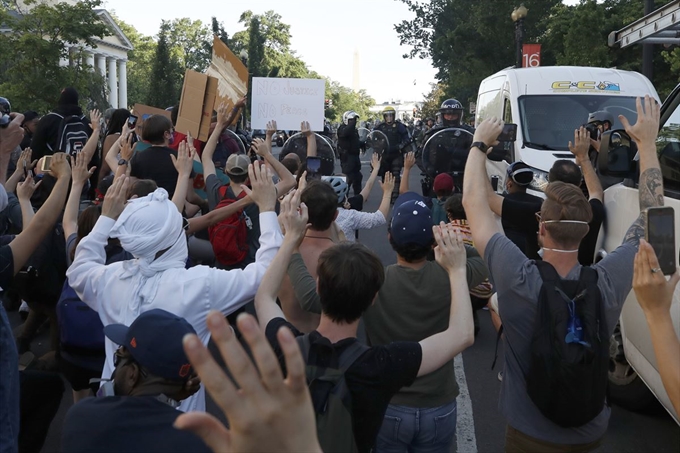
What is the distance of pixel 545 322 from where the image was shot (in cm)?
271

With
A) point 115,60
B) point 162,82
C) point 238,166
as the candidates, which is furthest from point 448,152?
point 115,60

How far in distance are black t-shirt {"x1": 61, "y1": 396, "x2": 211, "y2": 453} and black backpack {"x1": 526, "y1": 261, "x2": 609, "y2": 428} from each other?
1361mm

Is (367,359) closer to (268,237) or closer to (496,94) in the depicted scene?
(268,237)

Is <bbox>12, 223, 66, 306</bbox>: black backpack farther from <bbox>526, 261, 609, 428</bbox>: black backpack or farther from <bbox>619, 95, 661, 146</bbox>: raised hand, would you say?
<bbox>619, 95, 661, 146</bbox>: raised hand

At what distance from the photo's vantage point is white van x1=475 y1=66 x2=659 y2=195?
970cm

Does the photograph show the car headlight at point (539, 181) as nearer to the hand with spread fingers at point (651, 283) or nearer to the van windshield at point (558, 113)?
the van windshield at point (558, 113)

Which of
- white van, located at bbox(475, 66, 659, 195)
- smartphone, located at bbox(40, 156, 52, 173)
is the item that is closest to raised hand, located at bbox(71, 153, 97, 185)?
smartphone, located at bbox(40, 156, 52, 173)

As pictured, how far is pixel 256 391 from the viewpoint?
1178mm

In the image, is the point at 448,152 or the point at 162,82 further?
the point at 162,82

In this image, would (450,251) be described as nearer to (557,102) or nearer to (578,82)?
(557,102)

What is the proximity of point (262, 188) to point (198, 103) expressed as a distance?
3364 millimetres

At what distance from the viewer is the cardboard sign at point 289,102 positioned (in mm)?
8570

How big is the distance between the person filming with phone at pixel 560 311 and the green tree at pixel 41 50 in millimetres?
26697

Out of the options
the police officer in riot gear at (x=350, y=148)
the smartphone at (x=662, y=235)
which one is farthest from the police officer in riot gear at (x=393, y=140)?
the smartphone at (x=662, y=235)
